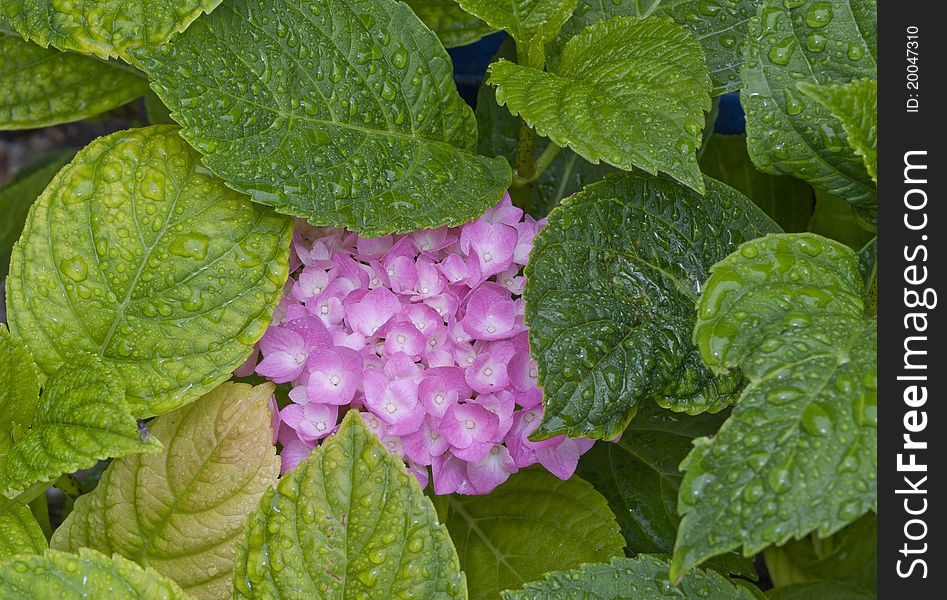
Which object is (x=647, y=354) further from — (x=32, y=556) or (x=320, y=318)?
(x=32, y=556)

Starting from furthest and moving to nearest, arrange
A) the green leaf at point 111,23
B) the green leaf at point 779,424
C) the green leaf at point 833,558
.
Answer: the green leaf at point 833,558 → the green leaf at point 111,23 → the green leaf at point 779,424

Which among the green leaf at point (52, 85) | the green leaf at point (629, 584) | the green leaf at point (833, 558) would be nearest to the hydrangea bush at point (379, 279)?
the green leaf at point (629, 584)

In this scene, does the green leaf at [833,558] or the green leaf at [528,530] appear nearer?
the green leaf at [528,530]

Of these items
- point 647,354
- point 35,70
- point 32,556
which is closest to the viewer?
point 32,556

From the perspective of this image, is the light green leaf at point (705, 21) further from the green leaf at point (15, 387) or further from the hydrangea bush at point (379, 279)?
the green leaf at point (15, 387)

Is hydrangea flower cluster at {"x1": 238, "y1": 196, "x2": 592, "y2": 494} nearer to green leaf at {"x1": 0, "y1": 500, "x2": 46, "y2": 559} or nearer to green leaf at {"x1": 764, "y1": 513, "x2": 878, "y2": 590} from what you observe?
green leaf at {"x1": 0, "y1": 500, "x2": 46, "y2": 559}

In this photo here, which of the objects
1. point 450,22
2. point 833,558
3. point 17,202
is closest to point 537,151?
point 450,22
